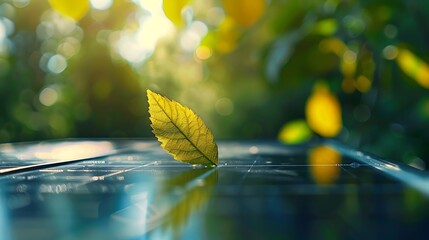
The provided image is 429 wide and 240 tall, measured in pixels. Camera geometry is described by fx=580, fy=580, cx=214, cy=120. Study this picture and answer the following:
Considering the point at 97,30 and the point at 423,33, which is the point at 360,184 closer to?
the point at 423,33

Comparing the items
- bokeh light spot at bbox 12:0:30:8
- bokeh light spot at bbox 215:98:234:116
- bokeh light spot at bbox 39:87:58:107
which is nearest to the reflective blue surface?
bokeh light spot at bbox 215:98:234:116

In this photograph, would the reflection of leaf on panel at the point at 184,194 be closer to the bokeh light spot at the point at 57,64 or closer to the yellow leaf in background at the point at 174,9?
the yellow leaf in background at the point at 174,9

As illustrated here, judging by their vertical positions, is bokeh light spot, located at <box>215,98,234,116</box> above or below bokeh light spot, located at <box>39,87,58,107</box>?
below

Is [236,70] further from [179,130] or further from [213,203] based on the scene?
[213,203]

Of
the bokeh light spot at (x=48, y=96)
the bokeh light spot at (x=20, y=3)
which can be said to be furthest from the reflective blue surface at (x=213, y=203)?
the bokeh light spot at (x=20, y=3)

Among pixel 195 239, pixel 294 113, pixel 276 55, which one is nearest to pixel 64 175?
pixel 195 239

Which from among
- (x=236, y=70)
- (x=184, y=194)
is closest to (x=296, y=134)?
(x=184, y=194)

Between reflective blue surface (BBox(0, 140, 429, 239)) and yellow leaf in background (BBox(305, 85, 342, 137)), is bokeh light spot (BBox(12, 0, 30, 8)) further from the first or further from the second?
reflective blue surface (BBox(0, 140, 429, 239))
